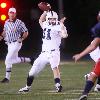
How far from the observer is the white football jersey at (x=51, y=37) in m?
15.0

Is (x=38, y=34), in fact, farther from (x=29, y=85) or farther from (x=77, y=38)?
(x=29, y=85)

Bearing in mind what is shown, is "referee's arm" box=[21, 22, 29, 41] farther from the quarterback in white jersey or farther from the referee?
the quarterback in white jersey

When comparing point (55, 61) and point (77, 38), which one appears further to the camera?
point (77, 38)

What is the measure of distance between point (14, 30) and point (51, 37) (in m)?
2.89

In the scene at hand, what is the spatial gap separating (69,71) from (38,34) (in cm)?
2160

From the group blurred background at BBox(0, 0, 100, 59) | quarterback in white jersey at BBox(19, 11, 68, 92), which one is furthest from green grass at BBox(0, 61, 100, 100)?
blurred background at BBox(0, 0, 100, 59)

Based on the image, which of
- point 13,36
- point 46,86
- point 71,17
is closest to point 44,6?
point 46,86

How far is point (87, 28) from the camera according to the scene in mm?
43906

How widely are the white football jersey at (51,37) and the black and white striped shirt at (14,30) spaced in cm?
271

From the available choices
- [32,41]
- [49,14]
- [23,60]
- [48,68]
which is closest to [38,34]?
[32,41]

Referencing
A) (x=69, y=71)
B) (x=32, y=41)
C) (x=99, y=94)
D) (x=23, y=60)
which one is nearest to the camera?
(x=99, y=94)

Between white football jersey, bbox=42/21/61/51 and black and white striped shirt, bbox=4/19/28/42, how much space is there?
2712mm

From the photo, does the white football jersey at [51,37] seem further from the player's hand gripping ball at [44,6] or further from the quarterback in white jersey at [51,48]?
the player's hand gripping ball at [44,6]

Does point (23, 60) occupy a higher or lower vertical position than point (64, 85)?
higher
